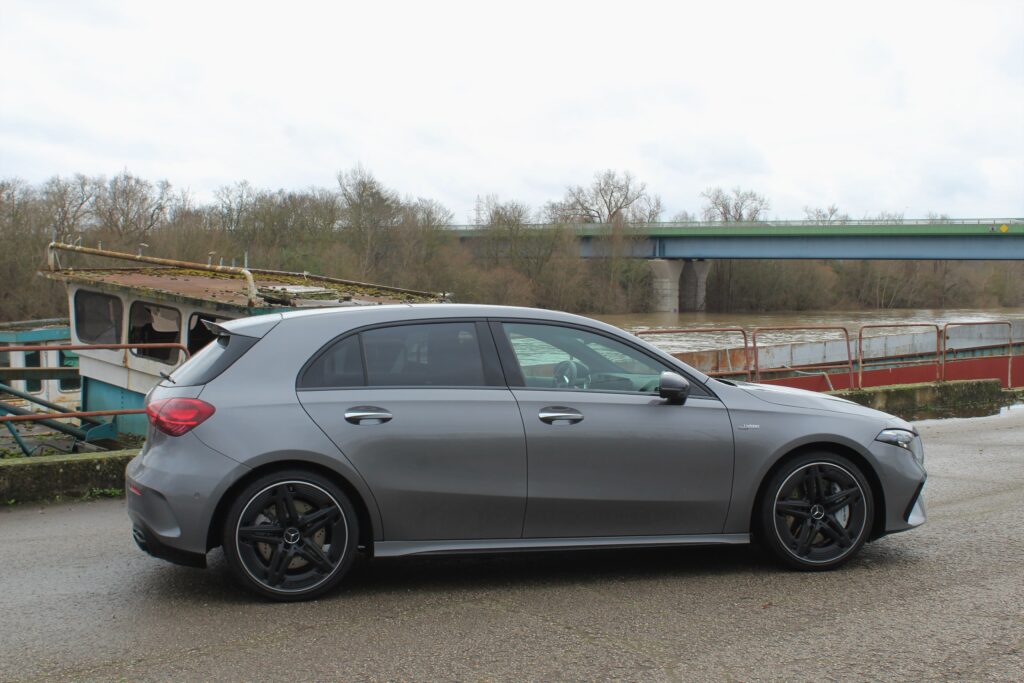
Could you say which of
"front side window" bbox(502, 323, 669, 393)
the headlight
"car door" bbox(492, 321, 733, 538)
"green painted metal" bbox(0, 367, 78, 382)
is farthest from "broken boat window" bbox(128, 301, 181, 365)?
the headlight

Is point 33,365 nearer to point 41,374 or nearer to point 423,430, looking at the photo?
point 41,374

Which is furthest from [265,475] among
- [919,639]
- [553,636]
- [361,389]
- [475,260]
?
[475,260]

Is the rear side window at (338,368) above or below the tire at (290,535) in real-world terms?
above

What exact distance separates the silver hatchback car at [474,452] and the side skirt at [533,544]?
11 mm

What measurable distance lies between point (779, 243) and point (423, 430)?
61.8 meters

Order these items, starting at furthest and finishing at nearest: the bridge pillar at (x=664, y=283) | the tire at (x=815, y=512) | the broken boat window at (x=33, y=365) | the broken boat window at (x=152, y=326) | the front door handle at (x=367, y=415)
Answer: the bridge pillar at (x=664, y=283), the broken boat window at (x=33, y=365), the broken boat window at (x=152, y=326), the tire at (x=815, y=512), the front door handle at (x=367, y=415)

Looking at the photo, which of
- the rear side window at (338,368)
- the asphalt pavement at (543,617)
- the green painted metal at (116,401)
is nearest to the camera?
the asphalt pavement at (543,617)

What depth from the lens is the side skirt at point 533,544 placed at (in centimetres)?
511

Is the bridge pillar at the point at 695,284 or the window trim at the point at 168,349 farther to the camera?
the bridge pillar at the point at 695,284

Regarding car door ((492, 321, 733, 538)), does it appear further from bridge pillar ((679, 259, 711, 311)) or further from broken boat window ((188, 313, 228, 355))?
bridge pillar ((679, 259, 711, 311))

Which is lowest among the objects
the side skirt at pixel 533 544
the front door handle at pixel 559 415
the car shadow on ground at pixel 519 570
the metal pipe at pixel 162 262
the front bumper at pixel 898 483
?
the car shadow on ground at pixel 519 570

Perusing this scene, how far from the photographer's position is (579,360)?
5473mm

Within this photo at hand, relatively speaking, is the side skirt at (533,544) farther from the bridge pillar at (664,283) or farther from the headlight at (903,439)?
the bridge pillar at (664,283)

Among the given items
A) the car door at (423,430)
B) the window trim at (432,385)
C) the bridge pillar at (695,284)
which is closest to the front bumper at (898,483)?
the car door at (423,430)
